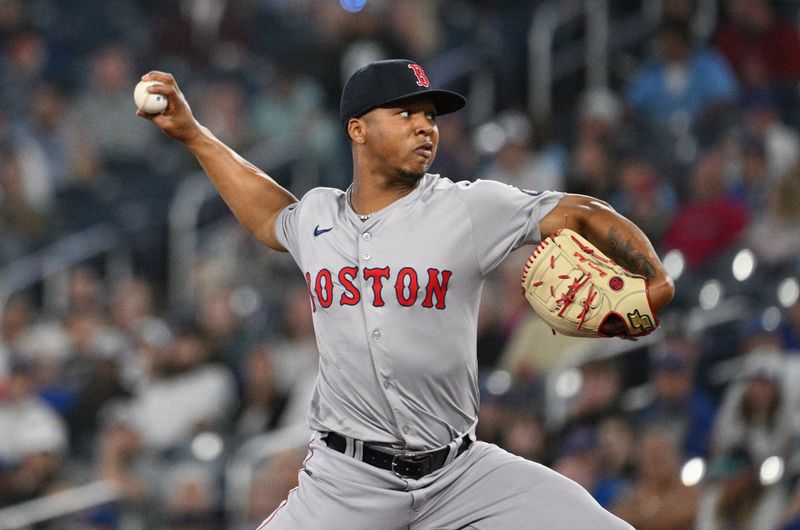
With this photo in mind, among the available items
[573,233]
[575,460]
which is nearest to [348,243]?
[573,233]

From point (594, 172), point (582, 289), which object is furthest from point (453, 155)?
point (582, 289)

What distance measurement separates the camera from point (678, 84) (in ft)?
30.7

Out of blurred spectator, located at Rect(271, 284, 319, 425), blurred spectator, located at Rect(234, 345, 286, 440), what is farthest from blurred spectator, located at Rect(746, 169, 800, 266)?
blurred spectator, located at Rect(234, 345, 286, 440)

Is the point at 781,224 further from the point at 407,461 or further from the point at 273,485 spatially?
the point at 407,461

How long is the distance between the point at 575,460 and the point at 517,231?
A: 2.75 metres

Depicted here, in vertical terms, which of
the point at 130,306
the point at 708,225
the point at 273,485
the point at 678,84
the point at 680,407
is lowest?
the point at 273,485

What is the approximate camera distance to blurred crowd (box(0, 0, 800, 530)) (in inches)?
263

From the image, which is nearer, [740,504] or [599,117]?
[740,504]

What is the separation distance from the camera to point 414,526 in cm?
417

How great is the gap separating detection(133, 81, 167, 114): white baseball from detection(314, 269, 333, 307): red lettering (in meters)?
0.86

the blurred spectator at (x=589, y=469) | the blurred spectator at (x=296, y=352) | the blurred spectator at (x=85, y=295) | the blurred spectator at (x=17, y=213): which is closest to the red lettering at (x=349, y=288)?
the blurred spectator at (x=589, y=469)

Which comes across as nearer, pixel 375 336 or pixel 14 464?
pixel 375 336

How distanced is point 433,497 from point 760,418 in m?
2.61

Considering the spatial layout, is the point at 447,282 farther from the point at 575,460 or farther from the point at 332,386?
the point at 575,460
